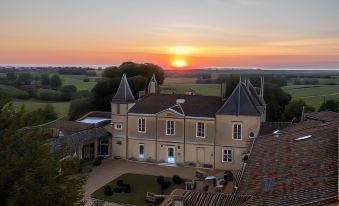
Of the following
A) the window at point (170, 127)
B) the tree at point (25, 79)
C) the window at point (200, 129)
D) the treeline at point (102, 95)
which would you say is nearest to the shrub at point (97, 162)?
the window at point (170, 127)

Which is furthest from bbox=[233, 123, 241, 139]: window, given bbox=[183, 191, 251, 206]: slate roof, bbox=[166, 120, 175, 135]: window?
bbox=[183, 191, 251, 206]: slate roof

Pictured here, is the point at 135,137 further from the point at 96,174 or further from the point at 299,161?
the point at 299,161

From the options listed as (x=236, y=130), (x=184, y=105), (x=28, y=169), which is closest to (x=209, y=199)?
(x=28, y=169)

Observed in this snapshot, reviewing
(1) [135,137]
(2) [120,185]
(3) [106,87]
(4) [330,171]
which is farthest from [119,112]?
(4) [330,171]

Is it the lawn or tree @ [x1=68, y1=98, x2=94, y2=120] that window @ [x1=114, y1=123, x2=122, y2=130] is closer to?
the lawn

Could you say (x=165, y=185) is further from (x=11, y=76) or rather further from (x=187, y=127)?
(x=11, y=76)

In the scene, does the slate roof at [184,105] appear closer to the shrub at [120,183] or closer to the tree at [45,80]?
→ the shrub at [120,183]
